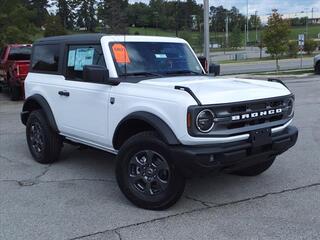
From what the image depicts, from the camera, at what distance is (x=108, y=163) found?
716cm

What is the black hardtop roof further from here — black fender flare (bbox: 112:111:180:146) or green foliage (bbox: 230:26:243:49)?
green foliage (bbox: 230:26:243:49)

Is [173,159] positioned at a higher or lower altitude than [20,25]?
lower

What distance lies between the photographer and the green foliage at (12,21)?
72.7 ft

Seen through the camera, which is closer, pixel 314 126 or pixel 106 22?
pixel 314 126

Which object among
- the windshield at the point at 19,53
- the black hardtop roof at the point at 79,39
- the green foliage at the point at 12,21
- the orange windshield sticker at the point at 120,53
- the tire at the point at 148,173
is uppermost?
the green foliage at the point at 12,21

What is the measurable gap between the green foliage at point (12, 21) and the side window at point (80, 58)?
1679cm

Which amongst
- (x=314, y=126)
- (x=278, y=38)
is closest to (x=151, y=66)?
(x=314, y=126)

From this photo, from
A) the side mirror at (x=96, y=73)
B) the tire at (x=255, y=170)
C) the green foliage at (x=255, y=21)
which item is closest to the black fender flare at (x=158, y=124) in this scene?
the side mirror at (x=96, y=73)

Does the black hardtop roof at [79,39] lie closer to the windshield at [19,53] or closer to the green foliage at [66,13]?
the windshield at [19,53]

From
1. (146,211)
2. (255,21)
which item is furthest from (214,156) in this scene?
(255,21)

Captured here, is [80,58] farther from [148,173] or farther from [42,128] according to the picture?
[148,173]

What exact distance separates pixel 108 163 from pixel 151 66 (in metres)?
1.82

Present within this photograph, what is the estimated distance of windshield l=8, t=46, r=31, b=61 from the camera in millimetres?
17328

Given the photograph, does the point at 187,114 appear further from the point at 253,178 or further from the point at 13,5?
the point at 13,5
